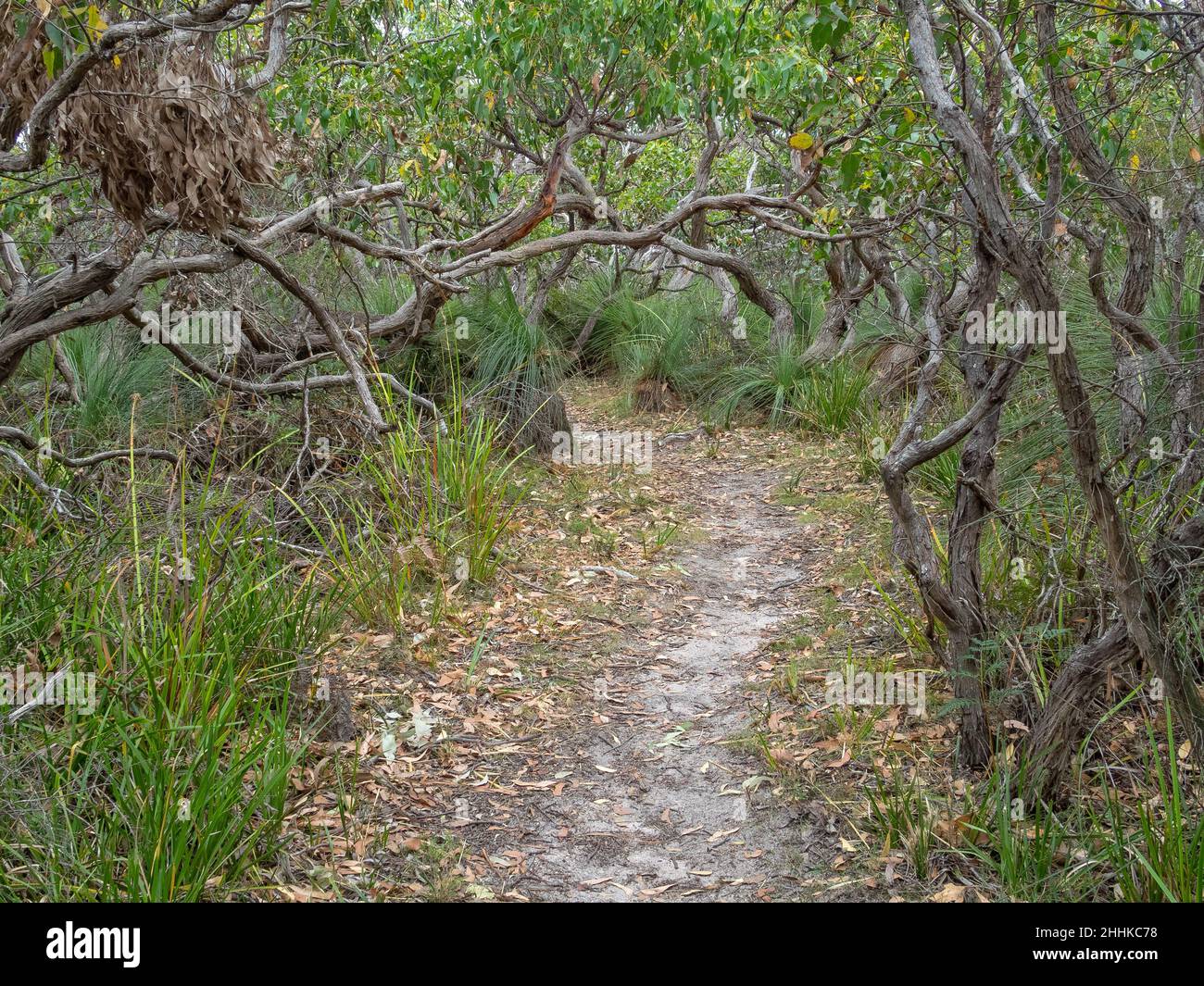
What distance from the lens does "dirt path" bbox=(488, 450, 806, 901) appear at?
388 centimetres

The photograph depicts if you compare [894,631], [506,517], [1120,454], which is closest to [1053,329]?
[1120,454]

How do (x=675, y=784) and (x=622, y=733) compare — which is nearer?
(x=675, y=784)

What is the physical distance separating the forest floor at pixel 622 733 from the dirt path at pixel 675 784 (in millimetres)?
12

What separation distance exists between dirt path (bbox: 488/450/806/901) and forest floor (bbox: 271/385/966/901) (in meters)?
0.01

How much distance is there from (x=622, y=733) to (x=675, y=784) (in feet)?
1.71

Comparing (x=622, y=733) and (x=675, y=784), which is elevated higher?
(x=622, y=733)

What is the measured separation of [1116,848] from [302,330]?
6.83 m

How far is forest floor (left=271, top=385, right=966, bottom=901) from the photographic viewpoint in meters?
3.84

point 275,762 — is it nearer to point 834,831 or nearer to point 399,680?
point 399,680

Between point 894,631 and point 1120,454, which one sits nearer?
point 1120,454

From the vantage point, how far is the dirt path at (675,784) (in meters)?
3.88

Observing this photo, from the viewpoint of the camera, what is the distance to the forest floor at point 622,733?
384cm

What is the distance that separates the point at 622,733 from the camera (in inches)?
197

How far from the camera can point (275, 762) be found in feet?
12.3
